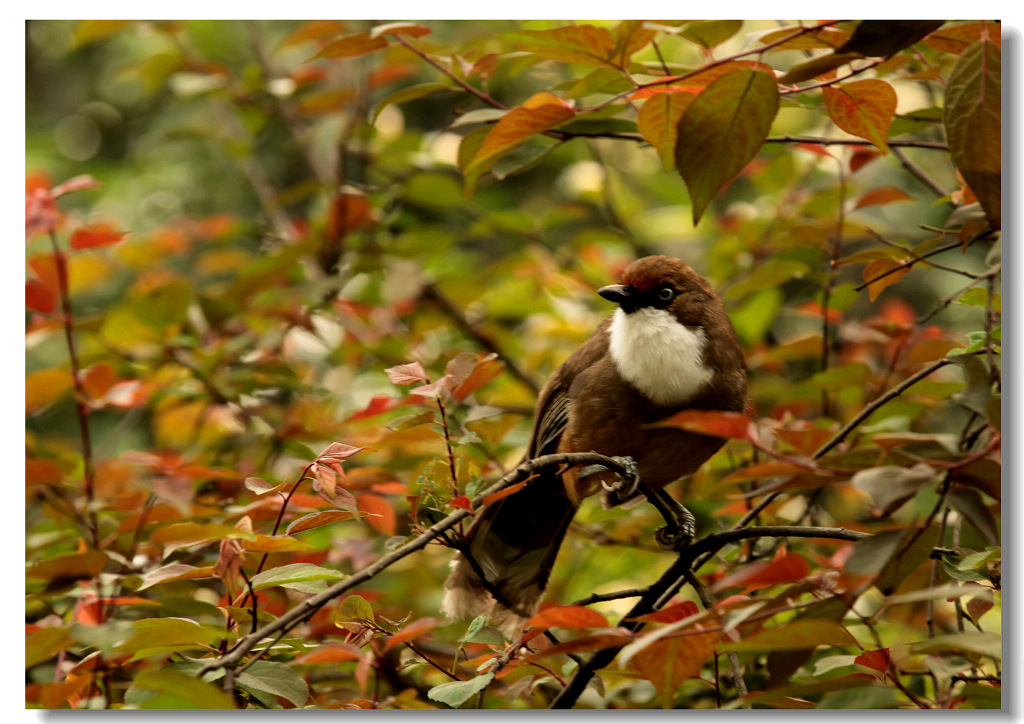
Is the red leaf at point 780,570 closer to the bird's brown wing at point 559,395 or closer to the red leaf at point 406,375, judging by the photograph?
the red leaf at point 406,375

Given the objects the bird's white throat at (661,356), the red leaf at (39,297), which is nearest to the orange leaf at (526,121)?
the bird's white throat at (661,356)

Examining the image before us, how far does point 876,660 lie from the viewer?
1.28 metres

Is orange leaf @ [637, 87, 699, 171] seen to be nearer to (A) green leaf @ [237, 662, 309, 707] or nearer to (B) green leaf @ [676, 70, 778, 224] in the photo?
(B) green leaf @ [676, 70, 778, 224]

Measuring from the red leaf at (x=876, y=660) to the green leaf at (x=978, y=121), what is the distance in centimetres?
61

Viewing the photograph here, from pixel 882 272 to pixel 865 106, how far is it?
37 cm

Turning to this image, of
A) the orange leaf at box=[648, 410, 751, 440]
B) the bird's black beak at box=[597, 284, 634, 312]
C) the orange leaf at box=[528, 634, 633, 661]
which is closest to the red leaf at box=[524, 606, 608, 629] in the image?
the orange leaf at box=[528, 634, 633, 661]

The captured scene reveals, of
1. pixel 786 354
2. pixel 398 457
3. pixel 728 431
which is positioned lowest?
pixel 398 457

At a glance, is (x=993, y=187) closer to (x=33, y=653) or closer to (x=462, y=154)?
(x=462, y=154)

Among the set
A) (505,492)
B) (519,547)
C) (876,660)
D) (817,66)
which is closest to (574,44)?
(817,66)

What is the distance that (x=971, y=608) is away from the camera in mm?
1370

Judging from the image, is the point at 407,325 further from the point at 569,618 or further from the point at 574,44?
the point at 569,618

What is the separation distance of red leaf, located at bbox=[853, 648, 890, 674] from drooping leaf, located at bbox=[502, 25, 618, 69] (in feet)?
3.14
